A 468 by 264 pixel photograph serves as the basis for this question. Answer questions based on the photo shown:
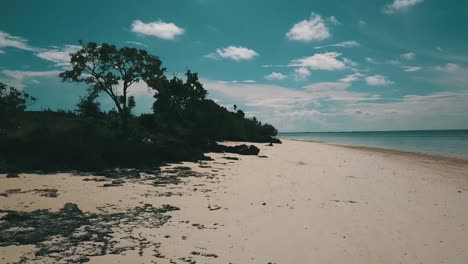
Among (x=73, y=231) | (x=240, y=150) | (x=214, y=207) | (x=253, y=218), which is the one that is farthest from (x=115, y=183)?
(x=240, y=150)

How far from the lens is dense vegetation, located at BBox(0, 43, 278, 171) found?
48.7ft

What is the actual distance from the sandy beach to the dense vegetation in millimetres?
2148

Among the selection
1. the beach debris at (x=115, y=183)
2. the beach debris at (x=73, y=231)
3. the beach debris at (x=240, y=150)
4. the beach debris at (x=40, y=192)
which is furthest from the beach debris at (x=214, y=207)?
the beach debris at (x=240, y=150)

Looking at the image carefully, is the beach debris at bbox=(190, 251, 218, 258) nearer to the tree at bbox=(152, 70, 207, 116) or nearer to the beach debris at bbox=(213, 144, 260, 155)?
the beach debris at bbox=(213, 144, 260, 155)

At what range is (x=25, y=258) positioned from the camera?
5555 millimetres

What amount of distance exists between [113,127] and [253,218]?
24.1m

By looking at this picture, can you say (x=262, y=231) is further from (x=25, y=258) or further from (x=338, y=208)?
(x=25, y=258)

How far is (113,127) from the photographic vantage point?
30.0 m

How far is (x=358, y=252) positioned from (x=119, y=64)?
25.8 m

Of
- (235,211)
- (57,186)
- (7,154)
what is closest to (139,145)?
(7,154)

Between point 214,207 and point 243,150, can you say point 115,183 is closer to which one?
point 214,207

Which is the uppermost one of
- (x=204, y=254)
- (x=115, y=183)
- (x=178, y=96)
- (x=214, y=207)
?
(x=178, y=96)

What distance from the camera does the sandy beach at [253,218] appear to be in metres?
6.37

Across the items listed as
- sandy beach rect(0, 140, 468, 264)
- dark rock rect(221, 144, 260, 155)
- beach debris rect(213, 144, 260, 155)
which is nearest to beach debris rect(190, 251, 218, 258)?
sandy beach rect(0, 140, 468, 264)
